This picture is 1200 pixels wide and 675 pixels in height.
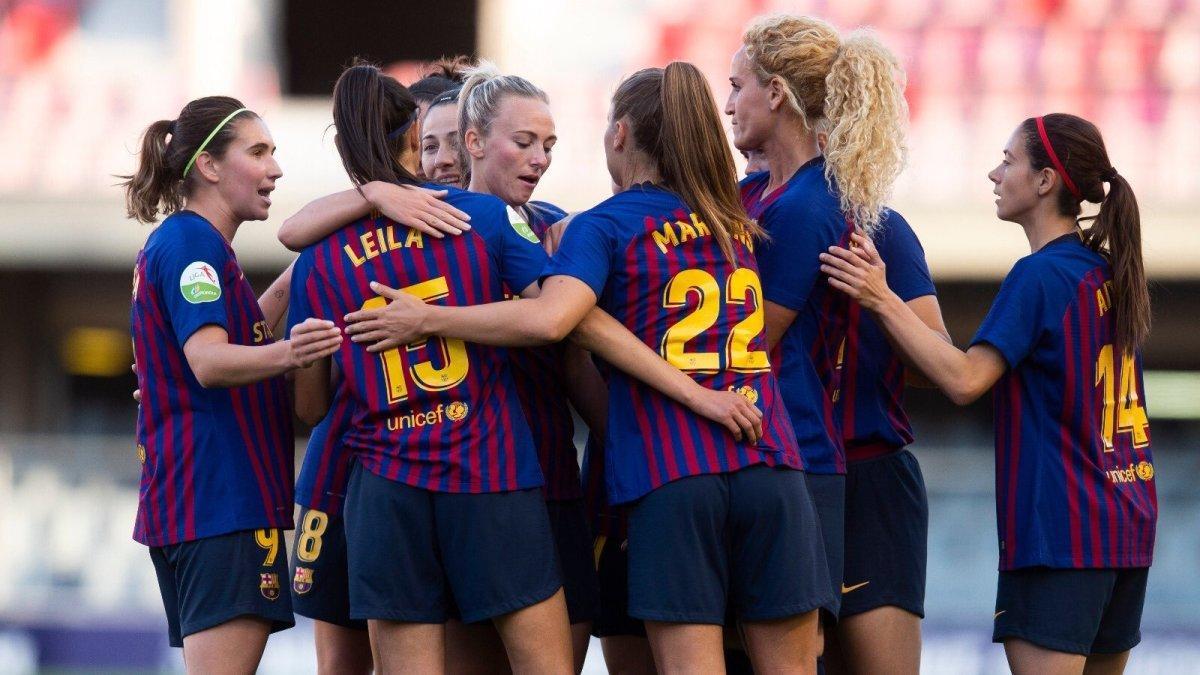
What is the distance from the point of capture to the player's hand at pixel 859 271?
3916 mm

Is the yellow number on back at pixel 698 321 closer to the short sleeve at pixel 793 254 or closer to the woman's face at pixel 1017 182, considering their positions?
the short sleeve at pixel 793 254

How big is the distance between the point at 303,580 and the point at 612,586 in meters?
0.87

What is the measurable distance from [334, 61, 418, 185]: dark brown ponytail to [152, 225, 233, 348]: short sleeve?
0.43 meters

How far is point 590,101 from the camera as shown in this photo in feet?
42.2

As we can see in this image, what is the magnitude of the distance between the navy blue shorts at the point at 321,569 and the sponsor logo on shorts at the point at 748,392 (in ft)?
4.15

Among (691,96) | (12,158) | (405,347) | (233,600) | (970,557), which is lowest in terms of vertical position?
(970,557)

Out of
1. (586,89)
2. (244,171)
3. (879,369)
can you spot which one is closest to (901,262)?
(879,369)

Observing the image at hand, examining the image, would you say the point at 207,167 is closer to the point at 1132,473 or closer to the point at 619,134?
the point at 619,134

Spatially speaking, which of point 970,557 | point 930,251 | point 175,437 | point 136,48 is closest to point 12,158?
point 136,48

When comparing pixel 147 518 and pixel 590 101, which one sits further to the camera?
pixel 590 101

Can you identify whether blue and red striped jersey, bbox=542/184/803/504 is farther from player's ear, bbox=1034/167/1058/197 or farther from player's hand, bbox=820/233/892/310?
player's ear, bbox=1034/167/1058/197

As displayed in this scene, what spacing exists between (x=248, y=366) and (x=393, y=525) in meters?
0.53

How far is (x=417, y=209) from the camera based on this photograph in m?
3.77

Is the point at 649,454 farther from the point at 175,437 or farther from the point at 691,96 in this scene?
the point at 175,437
